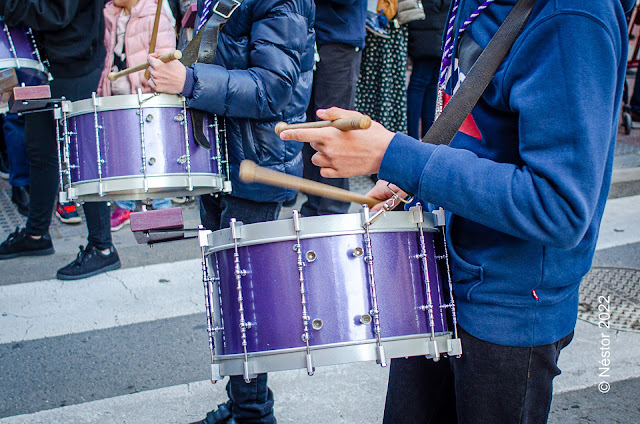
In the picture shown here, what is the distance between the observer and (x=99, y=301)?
4.30 meters

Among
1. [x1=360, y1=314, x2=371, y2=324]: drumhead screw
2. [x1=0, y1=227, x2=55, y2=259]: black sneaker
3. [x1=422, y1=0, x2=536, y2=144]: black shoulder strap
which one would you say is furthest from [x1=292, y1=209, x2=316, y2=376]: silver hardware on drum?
[x1=0, y1=227, x2=55, y2=259]: black sneaker

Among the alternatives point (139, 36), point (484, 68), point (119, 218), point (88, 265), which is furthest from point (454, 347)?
point (119, 218)

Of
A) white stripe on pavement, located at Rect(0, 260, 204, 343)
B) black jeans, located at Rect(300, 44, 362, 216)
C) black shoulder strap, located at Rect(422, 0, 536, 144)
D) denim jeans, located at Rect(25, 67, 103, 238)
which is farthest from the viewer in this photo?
black jeans, located at Rect(300, 44, 362, 216)

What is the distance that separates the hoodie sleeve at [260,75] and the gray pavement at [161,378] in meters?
1.39

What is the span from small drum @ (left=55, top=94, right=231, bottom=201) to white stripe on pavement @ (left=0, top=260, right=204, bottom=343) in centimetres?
142

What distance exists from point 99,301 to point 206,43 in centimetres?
232

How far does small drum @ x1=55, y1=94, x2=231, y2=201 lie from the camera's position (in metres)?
2.77

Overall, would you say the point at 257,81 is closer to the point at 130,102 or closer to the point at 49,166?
the point at 130,102

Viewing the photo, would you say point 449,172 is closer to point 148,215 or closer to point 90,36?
point 148,215

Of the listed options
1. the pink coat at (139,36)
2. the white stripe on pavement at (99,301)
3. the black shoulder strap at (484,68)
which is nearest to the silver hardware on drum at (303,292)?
the black shoulder strap at (484,68)

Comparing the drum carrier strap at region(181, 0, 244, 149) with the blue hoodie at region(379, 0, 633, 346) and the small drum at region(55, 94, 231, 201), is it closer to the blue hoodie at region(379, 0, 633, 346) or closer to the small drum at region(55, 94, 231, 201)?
the small drum at region(55, 94, 231, 201)

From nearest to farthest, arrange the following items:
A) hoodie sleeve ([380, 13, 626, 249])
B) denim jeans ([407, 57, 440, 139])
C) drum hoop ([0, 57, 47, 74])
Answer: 1. hoodie sleeve ([380, 13, 626, 249])
2. drum hoop ([0, 57, 47, 74])
3. denim jeans ([407, 57, 440, 139])

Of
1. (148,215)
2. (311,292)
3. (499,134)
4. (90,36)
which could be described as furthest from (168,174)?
(90,36)

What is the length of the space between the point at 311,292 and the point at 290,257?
0.31 feet
